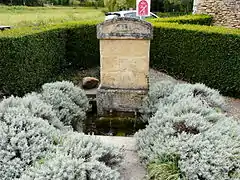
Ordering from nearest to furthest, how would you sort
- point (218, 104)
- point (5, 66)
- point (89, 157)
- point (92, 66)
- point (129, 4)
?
point (89, 157) < point (218, 104) < point (5, 66) < point (92, 66) < point (129, 4)

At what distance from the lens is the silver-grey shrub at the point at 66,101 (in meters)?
3.86

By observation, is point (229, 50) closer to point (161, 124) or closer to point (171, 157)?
point (161, 124)

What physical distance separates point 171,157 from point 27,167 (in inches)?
46.4

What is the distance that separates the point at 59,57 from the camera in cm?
724

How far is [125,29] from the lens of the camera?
4.46 m

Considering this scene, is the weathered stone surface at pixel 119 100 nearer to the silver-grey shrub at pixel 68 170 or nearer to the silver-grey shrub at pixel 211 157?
the silver-grey shrub at pixel 211 157

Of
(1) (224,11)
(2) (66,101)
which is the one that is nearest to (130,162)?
(2) (66,101)

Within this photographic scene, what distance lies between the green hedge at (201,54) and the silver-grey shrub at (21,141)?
4689 millimetres

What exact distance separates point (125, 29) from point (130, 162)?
224 cm

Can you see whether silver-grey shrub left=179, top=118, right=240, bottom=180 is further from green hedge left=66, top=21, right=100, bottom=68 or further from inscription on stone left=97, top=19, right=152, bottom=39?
green hedge left=66, top=21, right=100, bottom=68

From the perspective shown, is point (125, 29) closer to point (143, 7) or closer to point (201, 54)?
point (143, 7)

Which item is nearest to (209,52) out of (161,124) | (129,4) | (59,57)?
(59,57)

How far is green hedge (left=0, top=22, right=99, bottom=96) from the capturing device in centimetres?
528

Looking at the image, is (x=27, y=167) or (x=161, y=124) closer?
(x=27, y=167)
